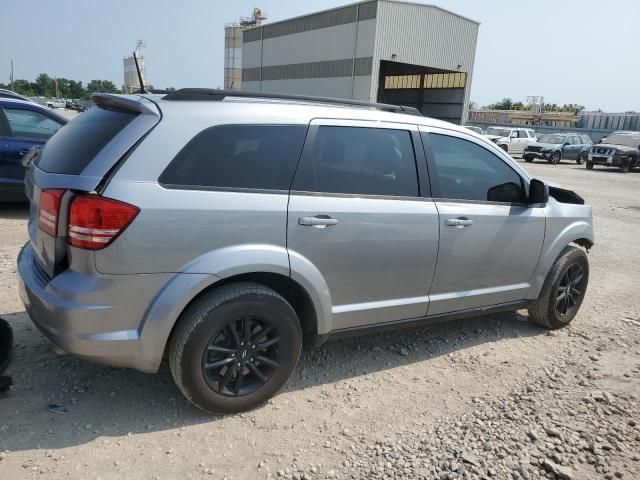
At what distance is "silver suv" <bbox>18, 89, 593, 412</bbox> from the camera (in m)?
2.62

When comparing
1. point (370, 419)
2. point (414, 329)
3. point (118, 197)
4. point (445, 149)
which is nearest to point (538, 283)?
point (414, 329)

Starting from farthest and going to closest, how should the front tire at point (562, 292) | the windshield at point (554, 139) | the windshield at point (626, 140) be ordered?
the windshield at point (554, 139)
the windshield at point (626, 140)
the front tire at point (562, 292)

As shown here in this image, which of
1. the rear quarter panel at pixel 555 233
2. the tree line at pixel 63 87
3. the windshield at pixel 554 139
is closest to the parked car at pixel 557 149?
the windshield at pixel 554 139

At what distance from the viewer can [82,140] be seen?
2900 mm

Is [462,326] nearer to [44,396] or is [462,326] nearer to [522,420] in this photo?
[522,420]

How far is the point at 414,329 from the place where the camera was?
15.0ft

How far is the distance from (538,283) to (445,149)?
1525 millimetres

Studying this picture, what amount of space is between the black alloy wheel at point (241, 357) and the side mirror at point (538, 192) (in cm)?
242

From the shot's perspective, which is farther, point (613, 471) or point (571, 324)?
point (571, 324)

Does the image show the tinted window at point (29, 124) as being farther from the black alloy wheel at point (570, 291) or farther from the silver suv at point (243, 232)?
the black alloy wheel at point (570, 291)

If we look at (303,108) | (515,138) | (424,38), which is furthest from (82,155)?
(424,38)

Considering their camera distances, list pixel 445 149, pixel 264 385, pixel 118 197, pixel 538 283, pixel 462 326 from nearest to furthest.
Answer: pixel 118 197 → pixel 264 385 → pixel 445 149 → pixel 538 283 → pixel 462 326

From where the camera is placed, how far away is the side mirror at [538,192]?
162 inches

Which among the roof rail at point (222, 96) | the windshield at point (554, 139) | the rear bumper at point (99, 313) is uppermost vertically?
the roof rail at point (222, 96)
